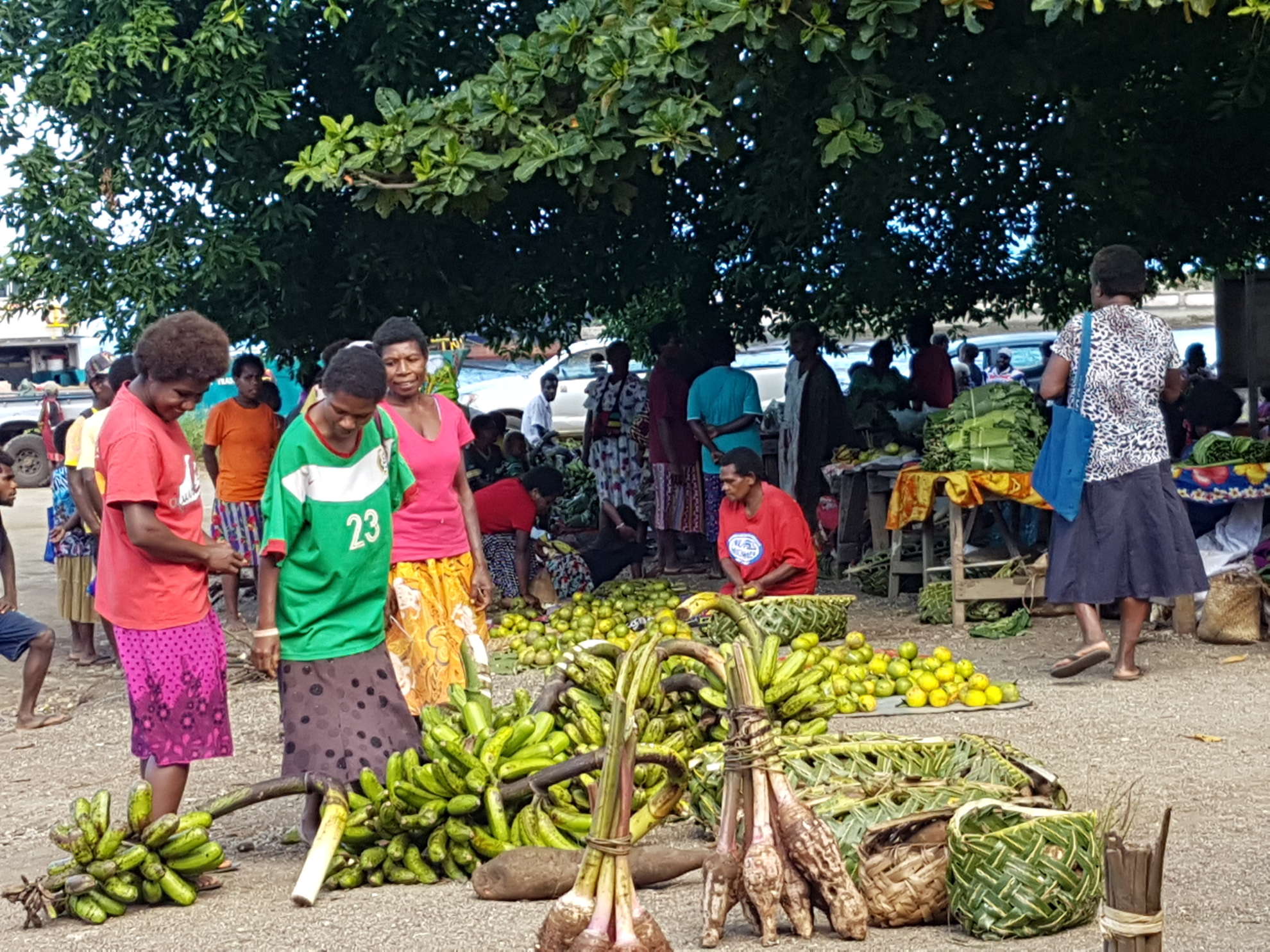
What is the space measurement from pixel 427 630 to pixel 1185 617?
5.16 metres

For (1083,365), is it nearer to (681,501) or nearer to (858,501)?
(858,501)

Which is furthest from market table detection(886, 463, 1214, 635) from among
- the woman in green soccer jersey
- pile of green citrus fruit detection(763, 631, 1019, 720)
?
the woman in green soccer jersey

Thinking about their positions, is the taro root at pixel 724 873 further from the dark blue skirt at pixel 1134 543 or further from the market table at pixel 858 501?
the market table at pixel 858 501

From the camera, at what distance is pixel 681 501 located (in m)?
13.4

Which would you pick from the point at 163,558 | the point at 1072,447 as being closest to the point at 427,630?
the point at 163,558

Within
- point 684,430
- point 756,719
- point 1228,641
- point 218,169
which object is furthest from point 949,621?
point 756,719

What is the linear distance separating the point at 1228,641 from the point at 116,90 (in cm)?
763

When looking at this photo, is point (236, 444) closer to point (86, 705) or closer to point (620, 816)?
point (86, 705)

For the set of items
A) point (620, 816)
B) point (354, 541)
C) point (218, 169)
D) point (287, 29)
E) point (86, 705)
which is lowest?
point (86, 705)

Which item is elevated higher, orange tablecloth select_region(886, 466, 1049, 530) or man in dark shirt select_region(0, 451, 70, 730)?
orange tablecloth select_region(886, 466, 1049, 530)

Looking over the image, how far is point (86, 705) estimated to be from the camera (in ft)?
31.5

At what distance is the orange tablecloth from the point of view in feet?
32.8

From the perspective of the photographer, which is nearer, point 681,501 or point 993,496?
point 993,496

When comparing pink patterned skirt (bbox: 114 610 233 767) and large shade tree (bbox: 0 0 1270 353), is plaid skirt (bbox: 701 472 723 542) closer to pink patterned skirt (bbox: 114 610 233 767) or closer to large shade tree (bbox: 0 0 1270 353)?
large shade tree (bbox: 0 0 1270 353)
